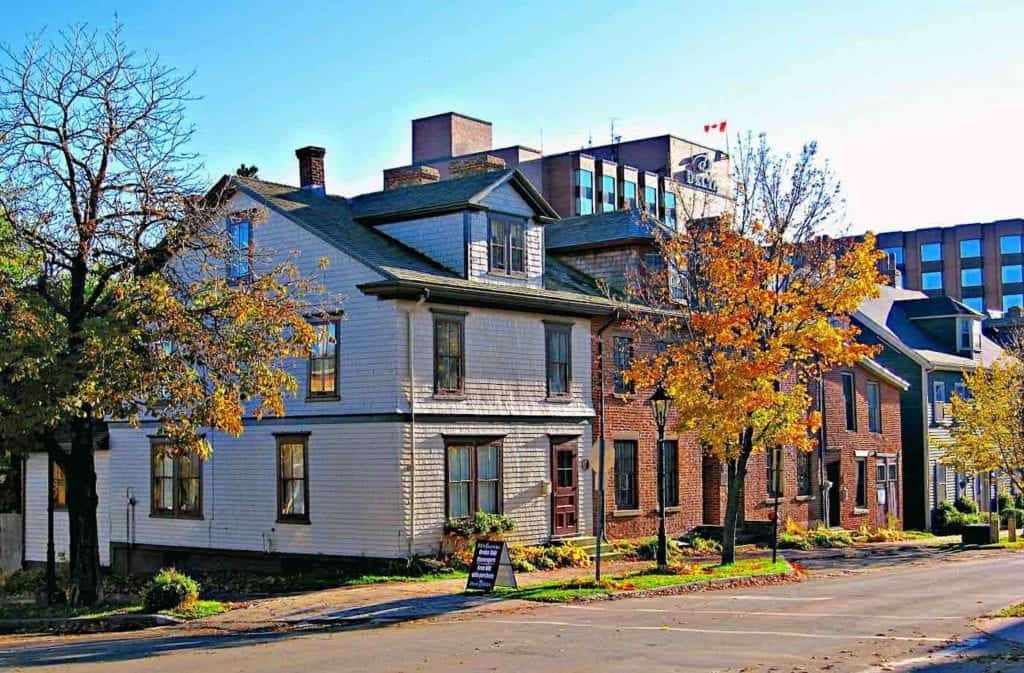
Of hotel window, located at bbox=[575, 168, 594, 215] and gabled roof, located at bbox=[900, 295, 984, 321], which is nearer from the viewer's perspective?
gabled roof, located at bbox=[900, 295, 984, 321]

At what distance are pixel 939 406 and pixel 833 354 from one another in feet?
95.1

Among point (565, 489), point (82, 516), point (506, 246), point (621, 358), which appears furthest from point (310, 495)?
point (621, 358)

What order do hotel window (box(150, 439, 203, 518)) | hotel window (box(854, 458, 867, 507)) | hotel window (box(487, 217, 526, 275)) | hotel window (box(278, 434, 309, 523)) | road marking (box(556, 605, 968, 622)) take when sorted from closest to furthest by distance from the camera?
road marking (box(556, 605, 968, 622)), hotel window (box(278, 434, 309, 523)), hotel window (box(487, 217, 526, 275)), hotel window (box(150, 439, 203, 518)), hotel window (box(854, 458, 867, 507))

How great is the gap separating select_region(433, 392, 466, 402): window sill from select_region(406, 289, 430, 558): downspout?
81cm

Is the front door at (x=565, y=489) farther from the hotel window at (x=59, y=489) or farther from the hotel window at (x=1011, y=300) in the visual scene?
the hotel window at (x=1011, y=300)

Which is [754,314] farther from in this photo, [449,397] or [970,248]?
[970,248]

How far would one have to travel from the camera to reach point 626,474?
35719 mm

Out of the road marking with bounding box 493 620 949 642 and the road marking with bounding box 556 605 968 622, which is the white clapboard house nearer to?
the road marking with bounding box 556 605 968 622

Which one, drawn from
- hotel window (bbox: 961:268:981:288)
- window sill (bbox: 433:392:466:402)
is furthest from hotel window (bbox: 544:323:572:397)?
hotel window (bbox: 961:268:981:288)

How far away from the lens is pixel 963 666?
1611 centimetres

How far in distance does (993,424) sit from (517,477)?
22.5 meters

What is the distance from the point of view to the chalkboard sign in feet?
82.2

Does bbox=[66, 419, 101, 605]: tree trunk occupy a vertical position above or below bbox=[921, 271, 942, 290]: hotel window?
below

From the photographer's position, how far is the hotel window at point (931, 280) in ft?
376
